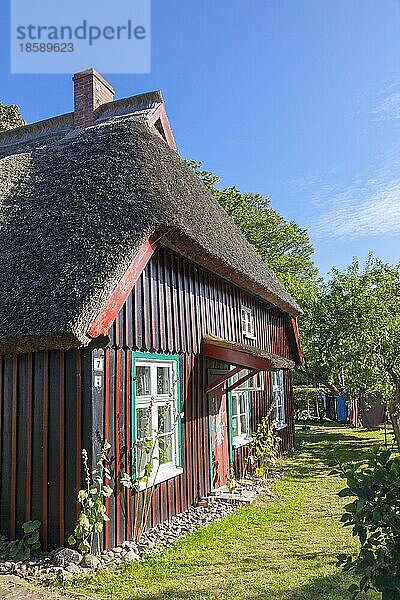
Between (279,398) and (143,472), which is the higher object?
(279,398)

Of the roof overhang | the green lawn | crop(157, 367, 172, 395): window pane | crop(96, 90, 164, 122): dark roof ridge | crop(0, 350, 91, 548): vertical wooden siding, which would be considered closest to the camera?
the green lawn

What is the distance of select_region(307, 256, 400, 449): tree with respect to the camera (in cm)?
1373

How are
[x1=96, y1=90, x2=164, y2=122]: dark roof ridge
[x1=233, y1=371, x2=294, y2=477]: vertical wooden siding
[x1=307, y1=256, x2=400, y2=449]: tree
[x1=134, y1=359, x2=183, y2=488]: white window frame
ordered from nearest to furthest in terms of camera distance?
1. [x1=134, y1=359, x2=183, y2=488]: white window frame
2. [x1=233, y1=371, x2=294, y2=477]: vertical wooden siding
3. [x1=96, y1=90, x2=164, y2=122]: dark roof ridge
4. [x1=307, y1=256, x2=400, y2=449]: tree

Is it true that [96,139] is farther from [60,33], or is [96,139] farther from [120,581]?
[120,581]

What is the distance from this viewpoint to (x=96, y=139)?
29.3 ft

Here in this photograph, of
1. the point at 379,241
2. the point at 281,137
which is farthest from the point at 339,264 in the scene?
the point at 281,137

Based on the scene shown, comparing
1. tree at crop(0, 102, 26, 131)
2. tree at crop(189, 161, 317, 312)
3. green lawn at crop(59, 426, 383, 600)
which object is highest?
tree at crop(0, 102, 26, 131)

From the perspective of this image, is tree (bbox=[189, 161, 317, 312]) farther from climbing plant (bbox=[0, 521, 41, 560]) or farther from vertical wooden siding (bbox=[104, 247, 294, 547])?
climbing plant (bbox=[0, 521, 41, 560])

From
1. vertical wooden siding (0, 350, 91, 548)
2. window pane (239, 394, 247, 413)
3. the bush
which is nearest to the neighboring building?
vertical wooden siding (0, 350, 91, 548)

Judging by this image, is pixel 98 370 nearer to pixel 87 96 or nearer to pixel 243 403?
pixel 243 403

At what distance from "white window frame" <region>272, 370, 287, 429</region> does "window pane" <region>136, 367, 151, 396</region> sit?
6.70 m

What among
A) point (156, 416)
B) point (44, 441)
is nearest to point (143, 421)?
point (156, 416)

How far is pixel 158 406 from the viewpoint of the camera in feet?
23.7

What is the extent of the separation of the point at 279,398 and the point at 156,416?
24.9ft
